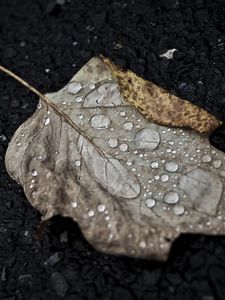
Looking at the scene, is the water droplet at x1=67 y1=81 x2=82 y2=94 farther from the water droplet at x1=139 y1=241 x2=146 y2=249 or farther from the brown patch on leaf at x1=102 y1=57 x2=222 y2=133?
the water droplet at x1=139 y1=241 x2=146 y2=249

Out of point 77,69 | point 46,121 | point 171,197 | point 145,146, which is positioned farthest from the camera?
point 77,69

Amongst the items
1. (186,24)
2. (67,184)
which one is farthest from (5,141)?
(186,24)

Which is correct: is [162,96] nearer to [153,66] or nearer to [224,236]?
[153,66]

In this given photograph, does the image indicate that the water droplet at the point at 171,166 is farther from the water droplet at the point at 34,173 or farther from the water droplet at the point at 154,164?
the water droplet at the point at 34,173

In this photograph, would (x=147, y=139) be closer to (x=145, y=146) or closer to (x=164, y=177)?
(x=145, y=146)

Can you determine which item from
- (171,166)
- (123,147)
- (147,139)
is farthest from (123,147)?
(171,166)

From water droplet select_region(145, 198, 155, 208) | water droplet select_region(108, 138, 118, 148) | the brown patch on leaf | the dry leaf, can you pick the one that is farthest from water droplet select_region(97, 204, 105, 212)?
the brown patch on leaf
